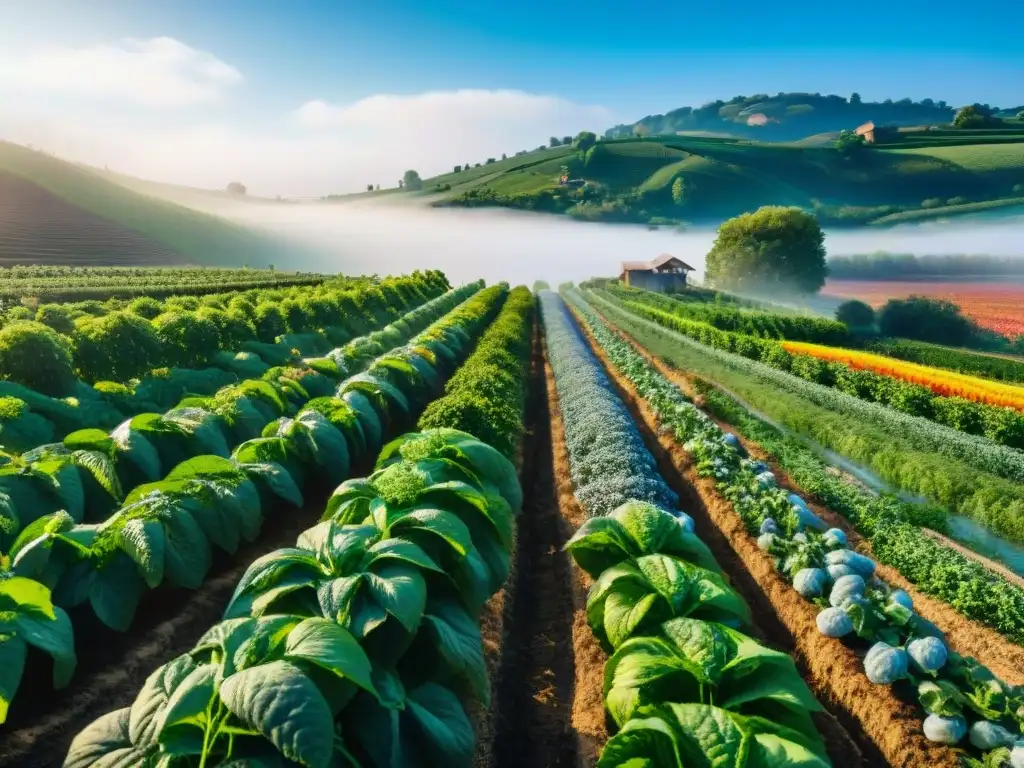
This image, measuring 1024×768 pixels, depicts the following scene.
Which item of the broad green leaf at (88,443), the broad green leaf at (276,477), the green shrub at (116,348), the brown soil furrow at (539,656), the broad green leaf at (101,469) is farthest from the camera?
the green shrub at (116,348)

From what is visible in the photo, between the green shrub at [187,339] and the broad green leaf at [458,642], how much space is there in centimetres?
1125

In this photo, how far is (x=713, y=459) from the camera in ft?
28.8

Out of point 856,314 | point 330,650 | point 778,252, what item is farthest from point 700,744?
point 778,252

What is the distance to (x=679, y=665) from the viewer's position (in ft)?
9.70

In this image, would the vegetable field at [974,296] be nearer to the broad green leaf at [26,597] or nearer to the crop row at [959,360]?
the crop row at [959,360]

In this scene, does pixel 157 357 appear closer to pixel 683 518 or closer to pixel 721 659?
pixel 683 518

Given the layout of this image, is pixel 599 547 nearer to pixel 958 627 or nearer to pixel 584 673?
pixel 584 673

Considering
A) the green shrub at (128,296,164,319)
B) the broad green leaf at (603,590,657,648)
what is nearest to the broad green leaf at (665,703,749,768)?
the broad green leaf at (603,590,657,648)

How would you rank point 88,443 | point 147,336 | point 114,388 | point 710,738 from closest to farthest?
1. point 710,738
2. point 88,443
3. point 114,388
4. point 147,336

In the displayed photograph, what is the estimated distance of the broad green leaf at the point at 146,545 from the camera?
3723mm

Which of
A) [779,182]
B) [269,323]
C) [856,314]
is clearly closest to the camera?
[269,323]

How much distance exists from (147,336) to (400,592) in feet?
36.2

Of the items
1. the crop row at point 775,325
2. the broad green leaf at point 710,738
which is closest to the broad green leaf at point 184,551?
the broad green leaf at point 710,738

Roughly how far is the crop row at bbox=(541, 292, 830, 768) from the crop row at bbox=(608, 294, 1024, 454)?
1300 centimetres
